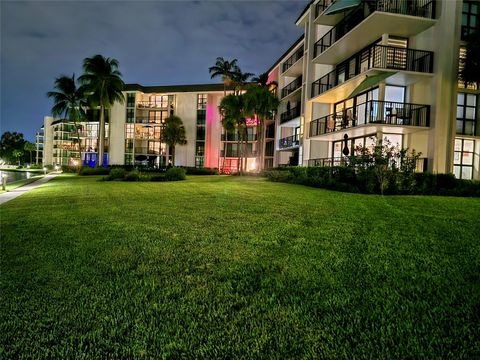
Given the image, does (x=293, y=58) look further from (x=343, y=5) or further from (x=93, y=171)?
(x=93, y=171)

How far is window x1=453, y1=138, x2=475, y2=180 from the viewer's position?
724 inches

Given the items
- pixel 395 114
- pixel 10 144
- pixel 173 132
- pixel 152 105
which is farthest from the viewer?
pixel 10 144

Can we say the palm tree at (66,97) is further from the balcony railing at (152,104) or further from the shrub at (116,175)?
the shrub at (116,175)

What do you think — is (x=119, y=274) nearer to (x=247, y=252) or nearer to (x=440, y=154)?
(x=247, y=252)

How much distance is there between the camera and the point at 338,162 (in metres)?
22.9

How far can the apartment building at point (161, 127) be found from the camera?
52281 millimetres

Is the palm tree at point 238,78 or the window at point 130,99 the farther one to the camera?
the window at point 130,99

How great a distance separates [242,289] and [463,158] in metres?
20.1

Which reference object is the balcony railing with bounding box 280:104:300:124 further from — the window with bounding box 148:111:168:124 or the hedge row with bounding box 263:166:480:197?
the window with bounding box 148:111:168:124

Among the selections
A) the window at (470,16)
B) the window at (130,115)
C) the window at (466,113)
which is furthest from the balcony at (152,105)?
the window at (466,113)

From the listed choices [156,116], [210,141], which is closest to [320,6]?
[210,141]

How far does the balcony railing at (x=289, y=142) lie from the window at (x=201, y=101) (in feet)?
74.5

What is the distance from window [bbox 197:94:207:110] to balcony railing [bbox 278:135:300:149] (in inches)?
894

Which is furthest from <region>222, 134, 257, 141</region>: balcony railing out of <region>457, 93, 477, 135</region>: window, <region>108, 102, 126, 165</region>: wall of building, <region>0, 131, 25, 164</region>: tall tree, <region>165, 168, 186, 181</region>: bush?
<region>0, 131, 25, 164</region>: tall tree
